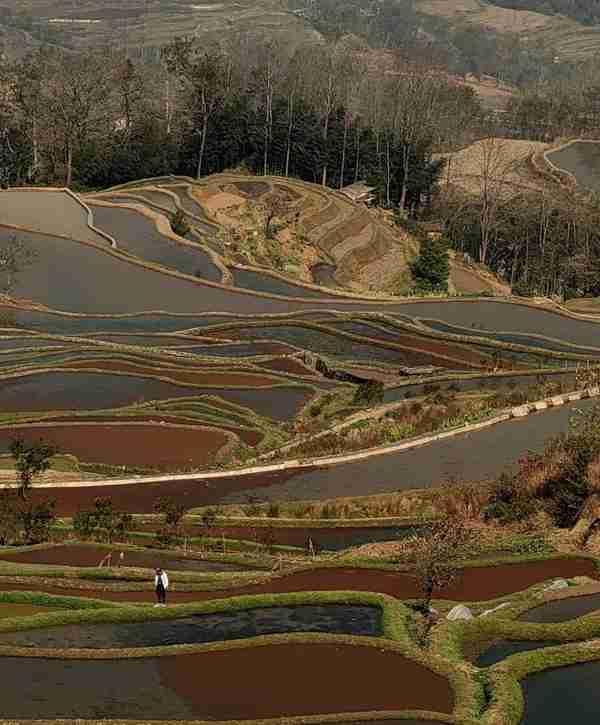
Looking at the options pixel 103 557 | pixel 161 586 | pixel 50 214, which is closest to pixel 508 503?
pixel 103 557

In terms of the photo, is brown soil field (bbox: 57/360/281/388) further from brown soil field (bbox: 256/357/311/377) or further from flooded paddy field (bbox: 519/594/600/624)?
flooded paddy field (bbox: 519/594/600/624)

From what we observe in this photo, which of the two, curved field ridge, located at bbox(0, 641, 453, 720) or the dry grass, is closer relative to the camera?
curved field ridge, located at bbox(0, 641, 453, 720)

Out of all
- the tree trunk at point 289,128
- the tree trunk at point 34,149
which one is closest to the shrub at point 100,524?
the tree trunk at point 34,149

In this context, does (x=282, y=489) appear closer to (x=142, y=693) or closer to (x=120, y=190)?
(x=142, y=693)

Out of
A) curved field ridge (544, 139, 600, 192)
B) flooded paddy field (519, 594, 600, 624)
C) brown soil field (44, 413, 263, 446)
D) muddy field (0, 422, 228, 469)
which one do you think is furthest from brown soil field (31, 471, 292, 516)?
curved field ridge (544, 139, 600, 192)

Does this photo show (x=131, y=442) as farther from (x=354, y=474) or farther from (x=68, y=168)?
(x=68, y=168)

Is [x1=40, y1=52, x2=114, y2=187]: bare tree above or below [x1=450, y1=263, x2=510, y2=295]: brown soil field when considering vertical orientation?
above

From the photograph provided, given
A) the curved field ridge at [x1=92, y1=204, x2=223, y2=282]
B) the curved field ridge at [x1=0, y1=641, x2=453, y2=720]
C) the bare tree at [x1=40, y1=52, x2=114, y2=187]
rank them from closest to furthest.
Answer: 1. the curved field ridge at [x1=0, y1=641, x2=453, y2=720]
2. the curved field ridge at [x1=92, y1=204, x2=223, y2=282]
3. the bare tree at [x1=40, y1=52, x2=114, y2=187]
